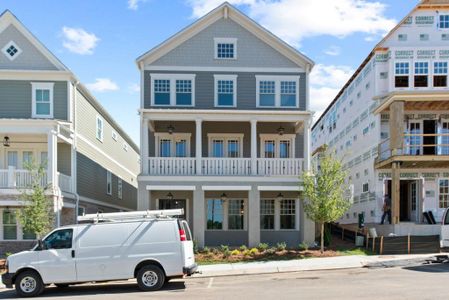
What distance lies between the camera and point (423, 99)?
24.3 meters

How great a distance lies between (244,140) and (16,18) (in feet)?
41.9

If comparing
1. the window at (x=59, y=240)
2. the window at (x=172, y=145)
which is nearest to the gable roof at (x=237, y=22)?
the window at (x=172, y=145)

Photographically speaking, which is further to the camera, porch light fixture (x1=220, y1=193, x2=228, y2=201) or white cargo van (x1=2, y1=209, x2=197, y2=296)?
porch light fixture (x1=220, y1=193, x2=228, y2=201)

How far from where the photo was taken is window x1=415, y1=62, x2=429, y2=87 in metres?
26.2

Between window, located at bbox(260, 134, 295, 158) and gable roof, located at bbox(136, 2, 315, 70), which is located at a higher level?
gable roof, located at bbox(136, 2, 315, 70)

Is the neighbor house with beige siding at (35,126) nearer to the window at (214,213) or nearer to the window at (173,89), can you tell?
the window at (173,89)

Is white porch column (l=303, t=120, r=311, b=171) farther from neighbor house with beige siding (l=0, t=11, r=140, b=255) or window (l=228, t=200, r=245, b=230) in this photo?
neighbor house with beige siding (l=0, t=11, r=140, b=255)

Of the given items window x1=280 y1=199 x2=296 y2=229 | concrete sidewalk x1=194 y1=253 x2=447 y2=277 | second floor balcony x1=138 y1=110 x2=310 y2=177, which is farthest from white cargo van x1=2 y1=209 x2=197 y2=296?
window x1=280 y1=199 x2=296 y2=229

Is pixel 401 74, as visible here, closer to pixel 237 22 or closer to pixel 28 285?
pixel 237 22

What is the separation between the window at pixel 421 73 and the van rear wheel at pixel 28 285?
21085 millimetres

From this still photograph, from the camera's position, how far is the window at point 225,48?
25.2 m

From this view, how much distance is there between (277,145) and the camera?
2631 cm

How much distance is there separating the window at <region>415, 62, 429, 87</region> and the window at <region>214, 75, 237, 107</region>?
9752 mm

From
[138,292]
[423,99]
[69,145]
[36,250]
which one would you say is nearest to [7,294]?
[36,250]
